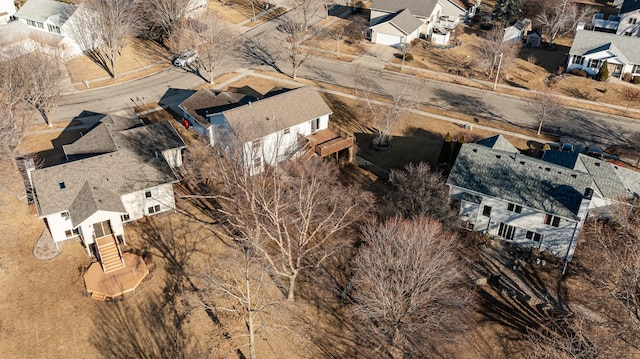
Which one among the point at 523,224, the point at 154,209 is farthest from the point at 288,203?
the point at 523,224

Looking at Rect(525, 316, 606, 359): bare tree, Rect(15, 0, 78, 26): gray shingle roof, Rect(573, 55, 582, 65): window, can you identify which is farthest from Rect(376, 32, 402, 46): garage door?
Rect(525, 316, 606, 359): bare tree

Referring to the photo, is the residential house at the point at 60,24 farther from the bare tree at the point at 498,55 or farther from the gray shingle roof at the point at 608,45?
the gray shingle roof at the point at 608,45

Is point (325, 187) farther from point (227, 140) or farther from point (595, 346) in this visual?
point (595, 346)

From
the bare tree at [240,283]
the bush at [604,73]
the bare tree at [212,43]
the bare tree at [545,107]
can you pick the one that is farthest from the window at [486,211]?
the bare tree at [212,43]

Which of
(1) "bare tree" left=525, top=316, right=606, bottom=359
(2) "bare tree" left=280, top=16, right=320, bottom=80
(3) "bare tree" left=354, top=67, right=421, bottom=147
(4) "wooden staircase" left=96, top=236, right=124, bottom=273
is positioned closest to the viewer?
(1) "bare tree" left=525, top=316, right=606, bottom=359

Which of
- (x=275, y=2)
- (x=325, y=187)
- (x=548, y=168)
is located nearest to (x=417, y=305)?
(x=325, y=187)

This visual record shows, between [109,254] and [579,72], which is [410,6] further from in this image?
[109,254]

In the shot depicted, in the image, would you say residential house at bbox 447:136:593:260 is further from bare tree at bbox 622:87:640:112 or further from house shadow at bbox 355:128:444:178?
bare tree at bbox 622:87:640:112
